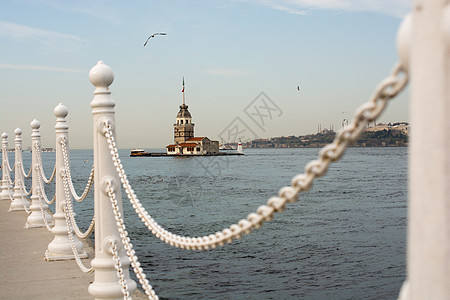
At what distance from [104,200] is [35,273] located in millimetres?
2381

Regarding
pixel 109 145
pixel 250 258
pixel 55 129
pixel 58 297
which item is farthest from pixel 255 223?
pixel 250 258

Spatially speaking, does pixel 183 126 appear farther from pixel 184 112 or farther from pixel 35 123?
pixel 35 123

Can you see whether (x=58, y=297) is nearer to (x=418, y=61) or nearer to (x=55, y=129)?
(x=55, y=129)

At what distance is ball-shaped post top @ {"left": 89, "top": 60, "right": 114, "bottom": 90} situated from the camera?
3820 millimetres

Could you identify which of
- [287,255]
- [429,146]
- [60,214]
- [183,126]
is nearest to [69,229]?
[60,214]

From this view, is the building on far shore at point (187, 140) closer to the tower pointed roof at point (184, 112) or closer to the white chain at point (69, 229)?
the tower pointed roof at point (184, 112)

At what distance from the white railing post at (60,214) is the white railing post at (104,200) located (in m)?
2.38

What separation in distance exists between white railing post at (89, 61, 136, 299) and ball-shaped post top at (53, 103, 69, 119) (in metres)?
2.43

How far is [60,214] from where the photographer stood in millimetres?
6246

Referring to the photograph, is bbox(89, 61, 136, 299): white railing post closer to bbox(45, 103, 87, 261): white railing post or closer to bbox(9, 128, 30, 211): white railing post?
bbox(45, 103, 87, 261): white railing post

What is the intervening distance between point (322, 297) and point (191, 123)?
129 metres

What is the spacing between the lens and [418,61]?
1209 mm

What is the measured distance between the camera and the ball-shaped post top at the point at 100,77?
12.5ft

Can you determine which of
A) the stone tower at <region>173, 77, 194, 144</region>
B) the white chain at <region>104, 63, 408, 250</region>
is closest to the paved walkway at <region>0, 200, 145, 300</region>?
the white chain at <region>104, 63, 408, 250</region>
